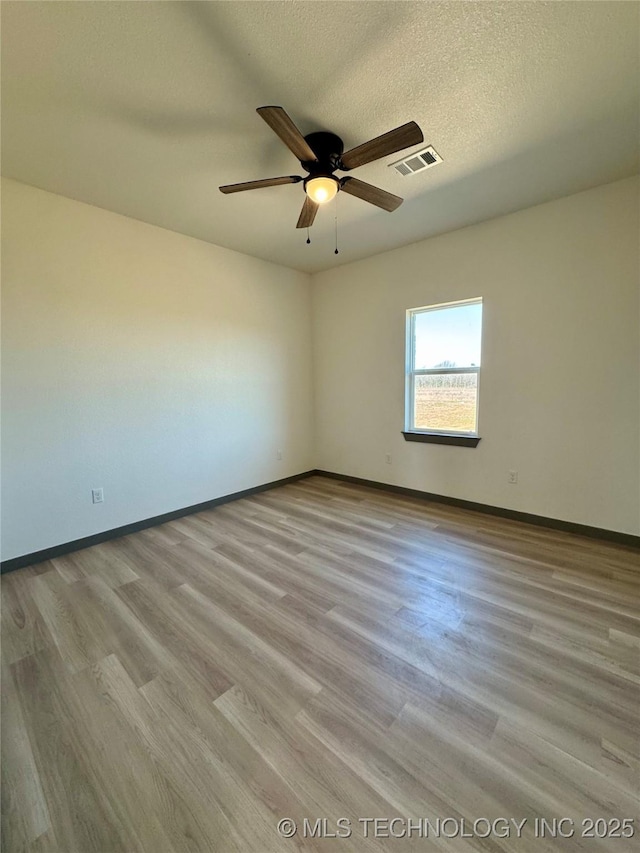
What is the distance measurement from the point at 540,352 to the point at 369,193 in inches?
78.6

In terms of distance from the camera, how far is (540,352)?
2.89 m

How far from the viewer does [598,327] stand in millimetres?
2623

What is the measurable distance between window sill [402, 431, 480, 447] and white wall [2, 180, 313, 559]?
175 cm

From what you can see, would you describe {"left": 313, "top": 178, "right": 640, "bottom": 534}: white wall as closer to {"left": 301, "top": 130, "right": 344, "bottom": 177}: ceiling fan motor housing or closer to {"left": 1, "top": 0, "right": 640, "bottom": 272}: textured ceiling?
{"left": 1, "top": 0, "right": 640, "bottom": 272}: textured ceiling

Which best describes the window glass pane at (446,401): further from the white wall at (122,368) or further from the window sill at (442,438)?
the white wall at (122,368)

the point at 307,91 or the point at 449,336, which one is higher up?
the point at 307,91

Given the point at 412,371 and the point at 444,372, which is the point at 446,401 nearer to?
the point at 444,372

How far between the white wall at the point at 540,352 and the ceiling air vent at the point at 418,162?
1185mm

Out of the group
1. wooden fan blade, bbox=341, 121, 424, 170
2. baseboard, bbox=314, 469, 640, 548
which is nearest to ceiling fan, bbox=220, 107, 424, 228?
wooden fan blade, bbox=341, 121, 424, 170

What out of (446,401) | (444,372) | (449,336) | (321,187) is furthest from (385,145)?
(446,401)

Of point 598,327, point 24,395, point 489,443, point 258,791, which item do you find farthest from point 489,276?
point 24,395

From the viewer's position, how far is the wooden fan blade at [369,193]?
1.94 m

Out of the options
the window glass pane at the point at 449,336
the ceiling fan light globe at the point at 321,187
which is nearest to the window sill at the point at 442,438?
the window glass pane at the point at 449,336

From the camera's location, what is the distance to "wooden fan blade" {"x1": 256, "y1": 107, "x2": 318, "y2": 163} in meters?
1.40
